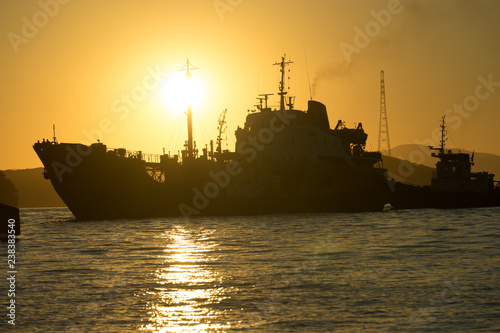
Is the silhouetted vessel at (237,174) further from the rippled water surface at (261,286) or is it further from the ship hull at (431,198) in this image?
the rippled water surface at (261,286)

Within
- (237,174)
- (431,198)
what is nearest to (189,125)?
(237,174)

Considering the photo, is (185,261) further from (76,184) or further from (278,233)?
(76,184)

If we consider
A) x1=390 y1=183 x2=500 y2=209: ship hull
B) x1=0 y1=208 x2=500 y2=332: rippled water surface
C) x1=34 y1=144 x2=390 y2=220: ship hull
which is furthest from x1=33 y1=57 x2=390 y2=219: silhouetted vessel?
x1=0 y1=208 x2=500 y2=332: rippled water surface

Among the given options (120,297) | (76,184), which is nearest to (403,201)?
(76,184)

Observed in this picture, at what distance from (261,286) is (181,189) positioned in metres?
44.5

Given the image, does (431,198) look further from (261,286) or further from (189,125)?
(261,286)

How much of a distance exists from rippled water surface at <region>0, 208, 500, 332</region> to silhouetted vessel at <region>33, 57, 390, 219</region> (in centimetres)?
2378

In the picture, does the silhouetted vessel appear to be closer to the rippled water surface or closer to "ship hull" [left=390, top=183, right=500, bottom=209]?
"ship hull" [left=390, top=183, right=500, bottom=209]

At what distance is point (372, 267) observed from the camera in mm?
24062

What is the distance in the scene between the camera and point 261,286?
65.0 feet

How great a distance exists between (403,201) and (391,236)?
179 feet

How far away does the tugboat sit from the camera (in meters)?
89.4

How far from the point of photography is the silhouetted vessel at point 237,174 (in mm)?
59375

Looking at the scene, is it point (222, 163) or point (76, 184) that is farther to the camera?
point (222, 163)
